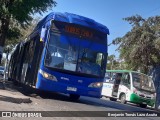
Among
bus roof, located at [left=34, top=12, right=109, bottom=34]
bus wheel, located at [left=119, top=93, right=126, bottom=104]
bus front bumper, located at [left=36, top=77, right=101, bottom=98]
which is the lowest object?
bus wheel, located at [left=119, top=93, right=126, bottom=104]

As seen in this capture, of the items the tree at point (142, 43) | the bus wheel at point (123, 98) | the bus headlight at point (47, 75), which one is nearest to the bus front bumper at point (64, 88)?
the bus headlight at point (47, 75)

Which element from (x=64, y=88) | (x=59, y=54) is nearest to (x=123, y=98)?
(x=64, y=88)

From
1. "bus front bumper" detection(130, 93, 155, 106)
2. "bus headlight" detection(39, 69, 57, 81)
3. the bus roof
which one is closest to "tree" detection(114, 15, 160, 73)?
"bus front bumper" detection(130, 93, 155, 106)

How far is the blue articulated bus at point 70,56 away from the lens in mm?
16078

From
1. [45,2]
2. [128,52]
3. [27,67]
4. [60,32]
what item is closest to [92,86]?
[60,32]

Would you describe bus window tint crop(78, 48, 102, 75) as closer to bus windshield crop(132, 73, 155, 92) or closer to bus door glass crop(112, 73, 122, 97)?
bus windshield crop(132, 73, 155, 92)

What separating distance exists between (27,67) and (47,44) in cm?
351

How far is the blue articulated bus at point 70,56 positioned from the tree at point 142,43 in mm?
17341

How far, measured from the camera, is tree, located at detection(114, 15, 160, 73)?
113ft

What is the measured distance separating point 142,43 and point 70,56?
1924 centimetres

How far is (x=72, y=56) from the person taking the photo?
16391 millimetres

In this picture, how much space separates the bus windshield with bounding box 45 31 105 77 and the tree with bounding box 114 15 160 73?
1762 cm

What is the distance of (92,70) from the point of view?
16781 mm

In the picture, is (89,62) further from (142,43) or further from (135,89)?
(142,43)
